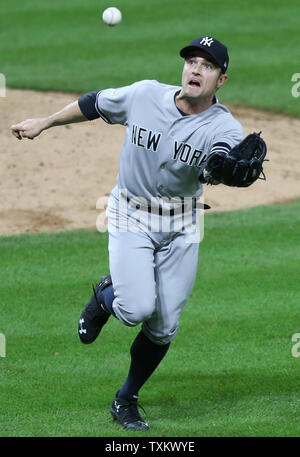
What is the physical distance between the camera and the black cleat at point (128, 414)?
549 cm

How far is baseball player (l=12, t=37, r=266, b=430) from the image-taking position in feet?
17.7

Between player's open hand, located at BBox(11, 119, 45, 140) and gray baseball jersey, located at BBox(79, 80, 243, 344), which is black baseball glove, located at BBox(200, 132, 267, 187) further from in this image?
player's open hand, located at BBox(11, 119, 45, 140)

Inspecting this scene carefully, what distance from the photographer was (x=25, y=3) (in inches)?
701

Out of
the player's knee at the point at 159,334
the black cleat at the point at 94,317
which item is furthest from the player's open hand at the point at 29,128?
the player's knee at the point at 159,334

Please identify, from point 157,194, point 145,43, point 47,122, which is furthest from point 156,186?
point 145,43

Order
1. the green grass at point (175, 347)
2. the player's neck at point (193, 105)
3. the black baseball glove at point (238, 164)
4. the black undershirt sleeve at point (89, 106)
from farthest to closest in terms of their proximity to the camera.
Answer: the black undershirt sleeve at point (89, 106) < the green grass at point (175, 347) < the player's neck at point (193, 105) < the black baseball glove at point (238, 164)

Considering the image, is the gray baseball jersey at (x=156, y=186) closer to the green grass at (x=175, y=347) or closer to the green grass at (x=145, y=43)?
the green grass at (x=175, y=347)

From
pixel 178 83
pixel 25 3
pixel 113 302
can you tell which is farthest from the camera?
pixel 25 3

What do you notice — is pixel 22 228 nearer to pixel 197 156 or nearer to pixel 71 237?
pixel 71 237

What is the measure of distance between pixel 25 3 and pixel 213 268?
10790 mm

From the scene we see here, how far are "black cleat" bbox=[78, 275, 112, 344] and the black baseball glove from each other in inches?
45.9

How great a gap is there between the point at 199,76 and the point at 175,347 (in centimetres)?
223

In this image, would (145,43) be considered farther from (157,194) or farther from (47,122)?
(157,194)
